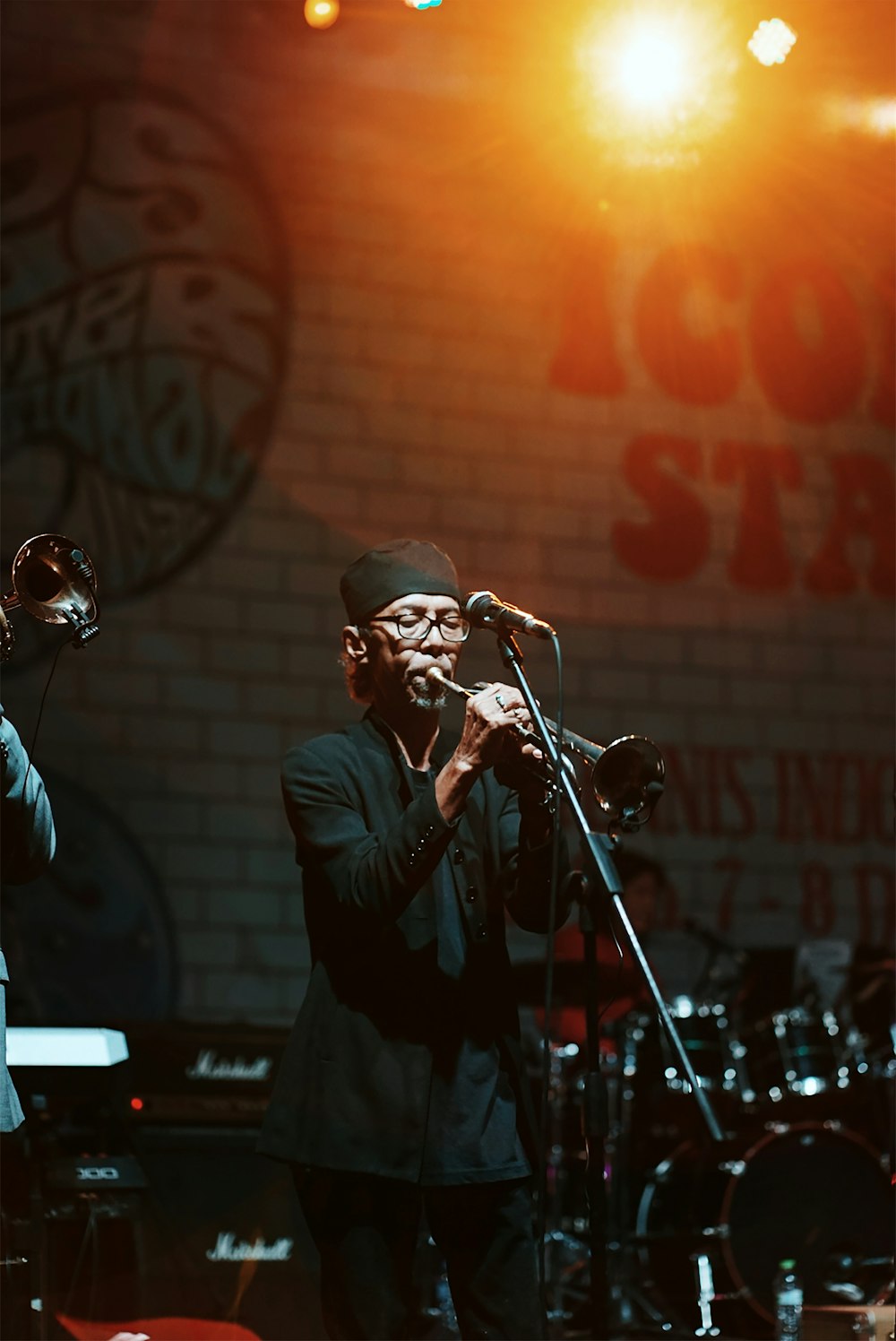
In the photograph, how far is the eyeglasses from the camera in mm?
2738

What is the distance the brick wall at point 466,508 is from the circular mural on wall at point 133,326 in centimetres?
8

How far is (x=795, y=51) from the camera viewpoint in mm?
5121

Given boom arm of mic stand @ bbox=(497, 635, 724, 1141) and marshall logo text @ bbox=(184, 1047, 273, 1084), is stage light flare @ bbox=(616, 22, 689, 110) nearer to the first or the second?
boom arm of mic stand @ bbox=(497, 635, 724, 1141)

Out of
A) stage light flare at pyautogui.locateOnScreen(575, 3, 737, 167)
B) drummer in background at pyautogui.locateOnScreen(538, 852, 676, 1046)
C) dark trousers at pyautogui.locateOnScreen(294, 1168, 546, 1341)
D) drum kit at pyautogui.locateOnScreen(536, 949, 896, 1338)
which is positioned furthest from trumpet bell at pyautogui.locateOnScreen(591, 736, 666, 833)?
stage light flare at pyautogui.locateOnScreen(575, 3, 737, 167)

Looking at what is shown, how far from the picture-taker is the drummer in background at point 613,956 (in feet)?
15.8

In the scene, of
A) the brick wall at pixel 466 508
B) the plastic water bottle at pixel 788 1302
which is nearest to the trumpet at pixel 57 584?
the plastic water bottle at pixel 788 1302

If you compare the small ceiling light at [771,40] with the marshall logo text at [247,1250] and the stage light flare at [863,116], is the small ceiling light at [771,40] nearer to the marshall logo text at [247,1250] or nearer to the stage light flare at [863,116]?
the stage light flare at [863,116]

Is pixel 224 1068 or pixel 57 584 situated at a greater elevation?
Answer: pixel 57 584

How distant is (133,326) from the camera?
19.5 feet

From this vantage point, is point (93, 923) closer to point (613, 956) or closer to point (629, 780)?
point (613, 956)

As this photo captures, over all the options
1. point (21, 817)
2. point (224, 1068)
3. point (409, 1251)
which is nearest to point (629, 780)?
point (409, 1251)

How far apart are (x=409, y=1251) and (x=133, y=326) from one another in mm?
4264

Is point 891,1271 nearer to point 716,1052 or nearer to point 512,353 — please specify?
point 716,1052

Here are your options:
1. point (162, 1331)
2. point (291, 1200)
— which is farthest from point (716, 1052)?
point (162, 1331)
